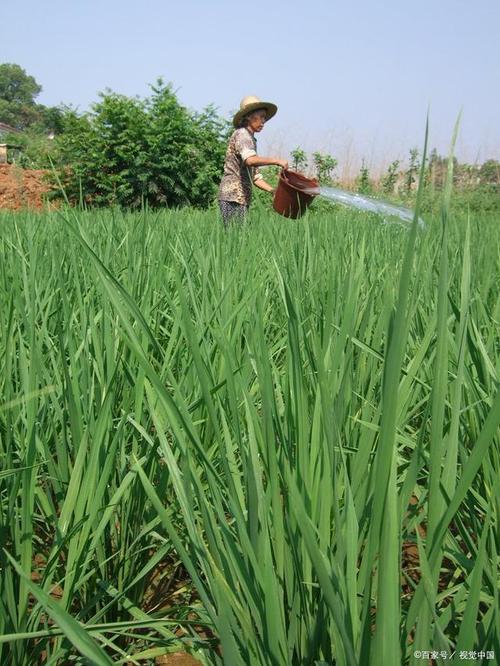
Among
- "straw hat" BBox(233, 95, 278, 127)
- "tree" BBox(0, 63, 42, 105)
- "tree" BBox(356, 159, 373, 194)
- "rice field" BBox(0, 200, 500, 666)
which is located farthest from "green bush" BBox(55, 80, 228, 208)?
"tree" BBox(0, 63, 42, 105)

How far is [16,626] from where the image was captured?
66 cm

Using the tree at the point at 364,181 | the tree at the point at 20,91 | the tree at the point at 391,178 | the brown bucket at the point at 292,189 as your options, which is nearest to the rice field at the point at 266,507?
the brown bucket at the point at 292,189

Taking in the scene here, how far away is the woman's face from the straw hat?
3 centimetres

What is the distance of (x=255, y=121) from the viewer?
4301 millimetres

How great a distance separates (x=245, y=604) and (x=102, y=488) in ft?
0.77

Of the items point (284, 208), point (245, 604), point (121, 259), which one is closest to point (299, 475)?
point (245, 604)

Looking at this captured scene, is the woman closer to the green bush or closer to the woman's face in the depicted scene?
the woman's face

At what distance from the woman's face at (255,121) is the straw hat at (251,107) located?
0.03m

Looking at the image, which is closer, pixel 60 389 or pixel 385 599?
pixel 385 599

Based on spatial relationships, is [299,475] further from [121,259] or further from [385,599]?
[121,259]

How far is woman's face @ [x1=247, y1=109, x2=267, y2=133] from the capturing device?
430 centimetres

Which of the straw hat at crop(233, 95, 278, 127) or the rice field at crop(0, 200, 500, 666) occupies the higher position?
the straw hat at crop(233, 95, 278, 127)

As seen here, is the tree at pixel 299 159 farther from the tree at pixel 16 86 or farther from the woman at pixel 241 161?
the tree at pixel 16 86

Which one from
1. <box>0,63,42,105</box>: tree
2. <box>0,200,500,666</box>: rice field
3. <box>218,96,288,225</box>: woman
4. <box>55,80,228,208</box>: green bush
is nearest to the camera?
<box>0,200,500,666</box>: rice field
